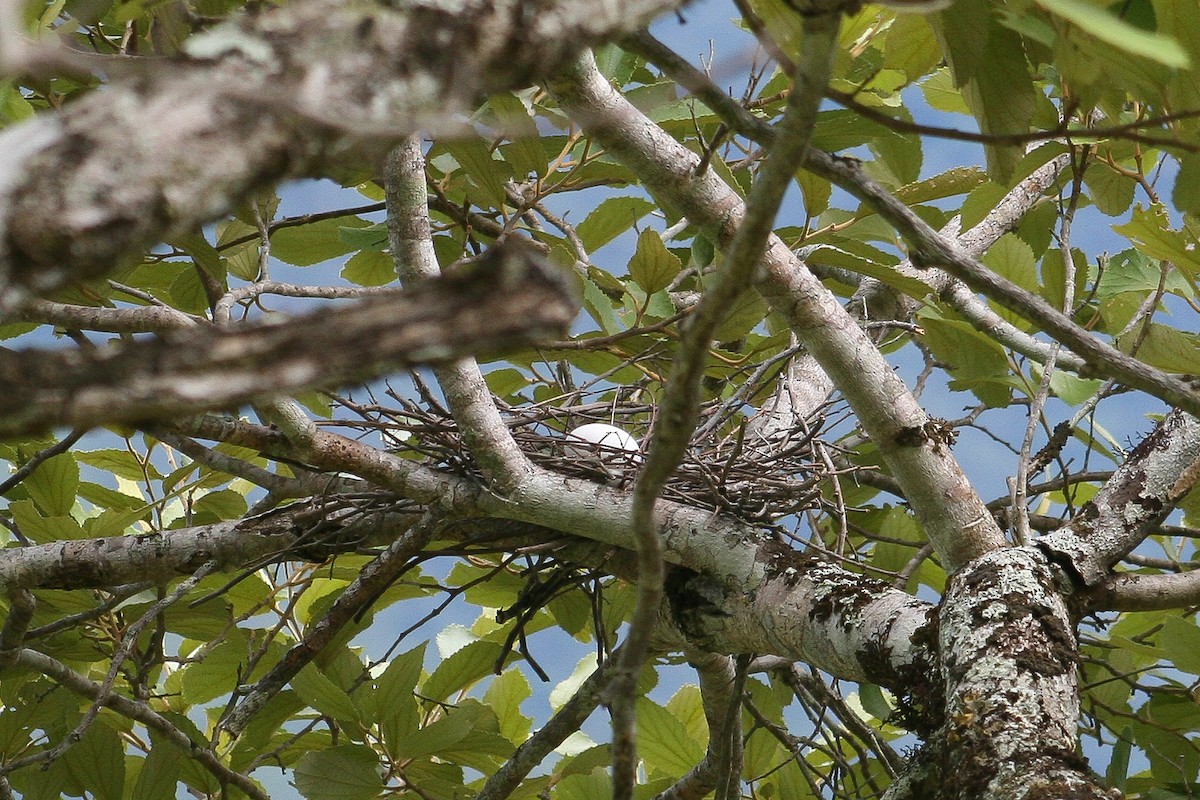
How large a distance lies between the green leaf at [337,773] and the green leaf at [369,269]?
95 cm

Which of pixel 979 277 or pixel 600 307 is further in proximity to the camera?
pixel 600 307

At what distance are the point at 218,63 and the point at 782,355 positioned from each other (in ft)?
4.47

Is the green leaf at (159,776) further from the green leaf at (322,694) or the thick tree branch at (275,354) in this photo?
the thick tree branch at (275,354)

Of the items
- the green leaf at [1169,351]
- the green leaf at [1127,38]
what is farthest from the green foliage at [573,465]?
the green leaf at [1127,38]

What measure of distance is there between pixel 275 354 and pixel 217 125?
0.08 m

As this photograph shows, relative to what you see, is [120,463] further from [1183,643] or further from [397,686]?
[1183,643]

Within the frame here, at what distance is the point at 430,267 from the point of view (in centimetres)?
132

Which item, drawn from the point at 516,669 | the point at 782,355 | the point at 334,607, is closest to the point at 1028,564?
the point at 782,355

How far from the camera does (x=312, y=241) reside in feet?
6.44

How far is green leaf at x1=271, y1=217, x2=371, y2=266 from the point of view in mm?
1946

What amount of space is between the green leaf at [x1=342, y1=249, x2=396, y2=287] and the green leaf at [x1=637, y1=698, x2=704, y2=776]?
1007 millimetres

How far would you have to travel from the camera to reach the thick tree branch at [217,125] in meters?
0.37

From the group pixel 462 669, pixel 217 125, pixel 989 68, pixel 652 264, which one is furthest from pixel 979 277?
pixel 462 669

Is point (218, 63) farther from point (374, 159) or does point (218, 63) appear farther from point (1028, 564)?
point (1028, 564)
